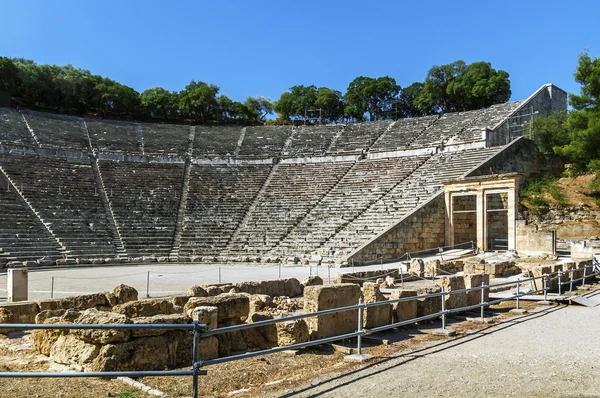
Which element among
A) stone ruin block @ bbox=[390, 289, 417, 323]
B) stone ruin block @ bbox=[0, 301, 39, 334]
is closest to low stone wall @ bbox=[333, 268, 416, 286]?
stone ruin block @ bbox=[390, 289, 417, 323]

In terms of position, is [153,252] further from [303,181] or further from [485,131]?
[485,131]

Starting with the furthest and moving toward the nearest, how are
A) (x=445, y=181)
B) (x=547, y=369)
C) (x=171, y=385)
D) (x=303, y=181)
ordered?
(x=303, y=181)
(x=445, y=181)
(x=547, y=369)
(x=171, y=385)

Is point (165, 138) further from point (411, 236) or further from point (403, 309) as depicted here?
point (403, 309)

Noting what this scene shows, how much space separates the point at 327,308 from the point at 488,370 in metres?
2.80

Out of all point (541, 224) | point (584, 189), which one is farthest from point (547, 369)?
point (584, 189)

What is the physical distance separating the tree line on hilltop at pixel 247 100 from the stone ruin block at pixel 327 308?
43696 mm

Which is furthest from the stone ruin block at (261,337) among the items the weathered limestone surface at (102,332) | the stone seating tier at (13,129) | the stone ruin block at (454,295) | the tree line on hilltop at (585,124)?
the stone seating tier at (13,129)

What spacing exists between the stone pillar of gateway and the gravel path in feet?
49.7

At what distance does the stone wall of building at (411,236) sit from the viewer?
23.5m

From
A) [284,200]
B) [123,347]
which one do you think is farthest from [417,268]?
[284,200]

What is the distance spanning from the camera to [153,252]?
26.8 m

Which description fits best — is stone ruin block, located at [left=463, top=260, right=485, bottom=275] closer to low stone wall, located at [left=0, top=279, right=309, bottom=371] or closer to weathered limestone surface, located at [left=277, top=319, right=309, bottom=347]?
low stone wall, located at [left=0, top=279, right=309, bottom=371]

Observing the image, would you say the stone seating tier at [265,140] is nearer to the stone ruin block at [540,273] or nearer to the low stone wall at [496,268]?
the low stone wall at [496,268]

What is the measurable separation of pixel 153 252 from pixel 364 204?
39.3 ft
